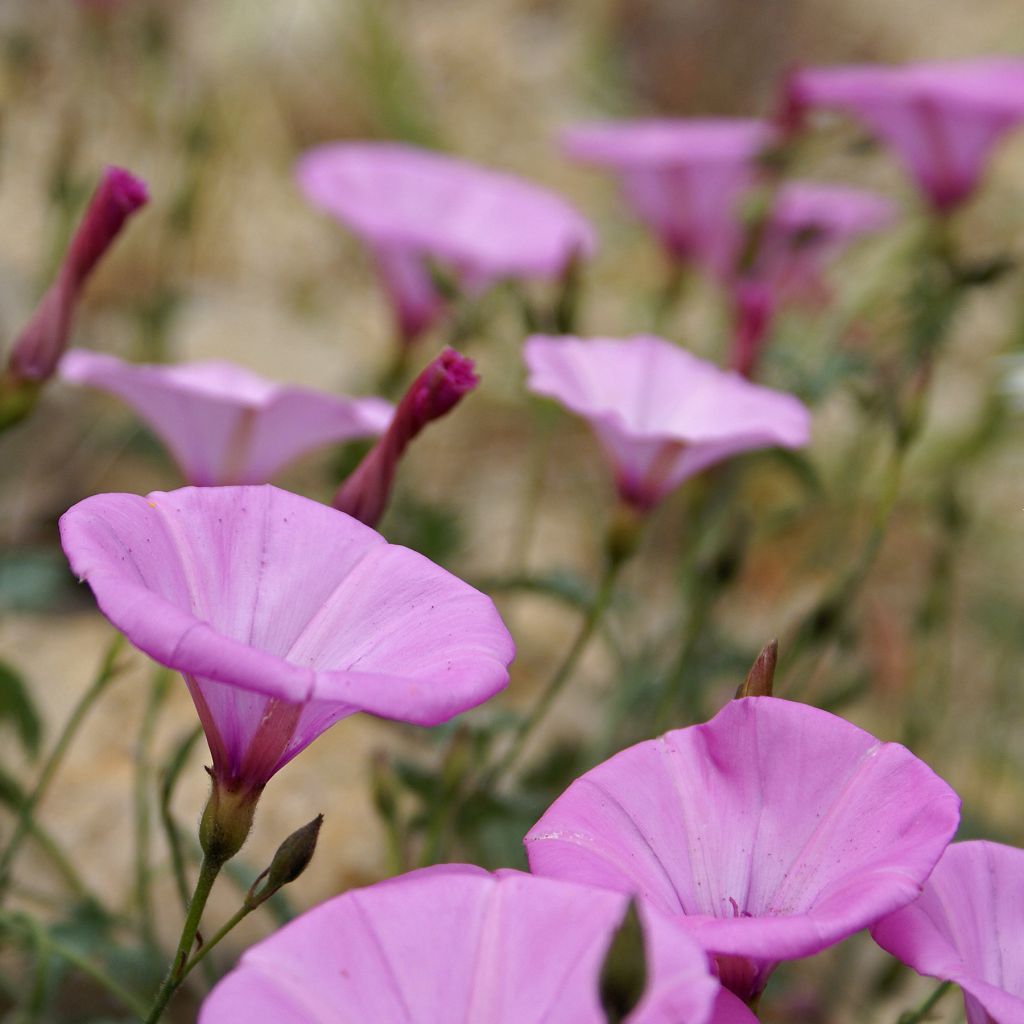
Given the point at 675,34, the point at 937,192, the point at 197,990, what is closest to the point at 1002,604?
the point at 937,192

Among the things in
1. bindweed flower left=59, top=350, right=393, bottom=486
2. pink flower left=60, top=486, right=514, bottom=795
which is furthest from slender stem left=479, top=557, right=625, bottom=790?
pink flower left=60, top=486, right=514, bottom=795

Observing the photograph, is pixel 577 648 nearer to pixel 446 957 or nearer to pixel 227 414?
pixel 227 414

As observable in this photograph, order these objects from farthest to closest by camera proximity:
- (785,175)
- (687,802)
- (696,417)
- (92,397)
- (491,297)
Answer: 1. (92,397)
2. (491,297)
3. (785,175)
4. (696,417)
5. (687,802)

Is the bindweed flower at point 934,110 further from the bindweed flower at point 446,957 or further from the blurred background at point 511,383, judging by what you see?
the bindweed flower at point 446,957

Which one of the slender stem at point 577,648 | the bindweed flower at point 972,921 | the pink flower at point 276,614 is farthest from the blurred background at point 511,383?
the bindweed flower at point 972,921

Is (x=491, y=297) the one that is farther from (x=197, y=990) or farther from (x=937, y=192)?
(x=197, y=990)

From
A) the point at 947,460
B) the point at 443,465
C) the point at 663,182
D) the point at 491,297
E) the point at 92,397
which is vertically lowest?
the point at 443,465

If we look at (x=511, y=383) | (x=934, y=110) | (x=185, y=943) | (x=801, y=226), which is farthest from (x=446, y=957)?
(x=511, y=383)
